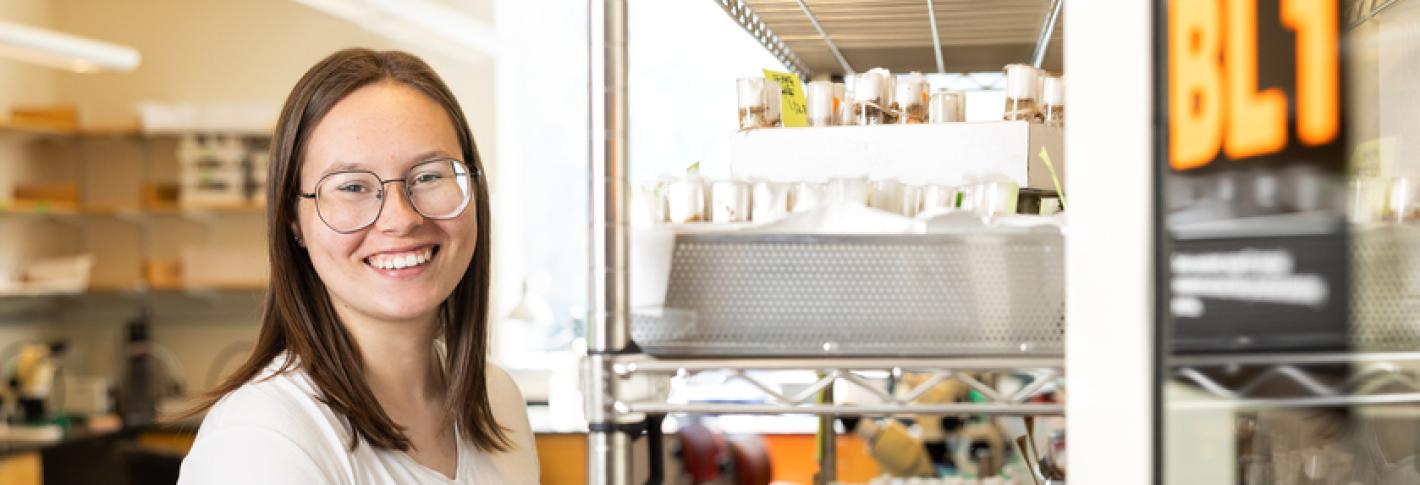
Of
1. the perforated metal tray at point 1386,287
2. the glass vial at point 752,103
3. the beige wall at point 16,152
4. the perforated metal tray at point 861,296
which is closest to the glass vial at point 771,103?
the glass vial at point 752,103

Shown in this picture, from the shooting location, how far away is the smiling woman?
1.48 metres

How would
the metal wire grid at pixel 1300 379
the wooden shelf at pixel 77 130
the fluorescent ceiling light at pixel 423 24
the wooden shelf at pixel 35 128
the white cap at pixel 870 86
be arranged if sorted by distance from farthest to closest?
the wooden shelf at pixel 77 130
the wooden shelf at pixel 35 128
the fluorescent ceiling light at pixel 423 24
the white cap at pixel 870 86
the metal wire grid at pixel 1300 379

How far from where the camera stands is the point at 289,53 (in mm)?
7262

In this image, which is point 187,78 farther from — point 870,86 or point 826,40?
point 870,86

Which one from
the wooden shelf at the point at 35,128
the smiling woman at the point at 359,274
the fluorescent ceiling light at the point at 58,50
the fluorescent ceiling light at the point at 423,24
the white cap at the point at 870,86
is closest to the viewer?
the smiling woman at the point at 359,274

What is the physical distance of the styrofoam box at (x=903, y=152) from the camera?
1.54 metres

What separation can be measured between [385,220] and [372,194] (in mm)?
38

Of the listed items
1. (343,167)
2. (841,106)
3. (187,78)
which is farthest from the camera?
(187,78)

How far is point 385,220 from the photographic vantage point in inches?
60.4

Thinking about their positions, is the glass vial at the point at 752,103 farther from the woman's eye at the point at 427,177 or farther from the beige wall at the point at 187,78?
the beige wall at the point at 187,78

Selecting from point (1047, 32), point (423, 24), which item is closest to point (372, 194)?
point (1047, 32)

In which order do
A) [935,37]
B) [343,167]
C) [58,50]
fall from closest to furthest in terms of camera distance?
[343,167], [935,37], [58,50]

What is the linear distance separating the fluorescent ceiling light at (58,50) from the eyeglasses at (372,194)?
4378 mm

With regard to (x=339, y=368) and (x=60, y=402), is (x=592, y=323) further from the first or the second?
(x=60, y=402)
